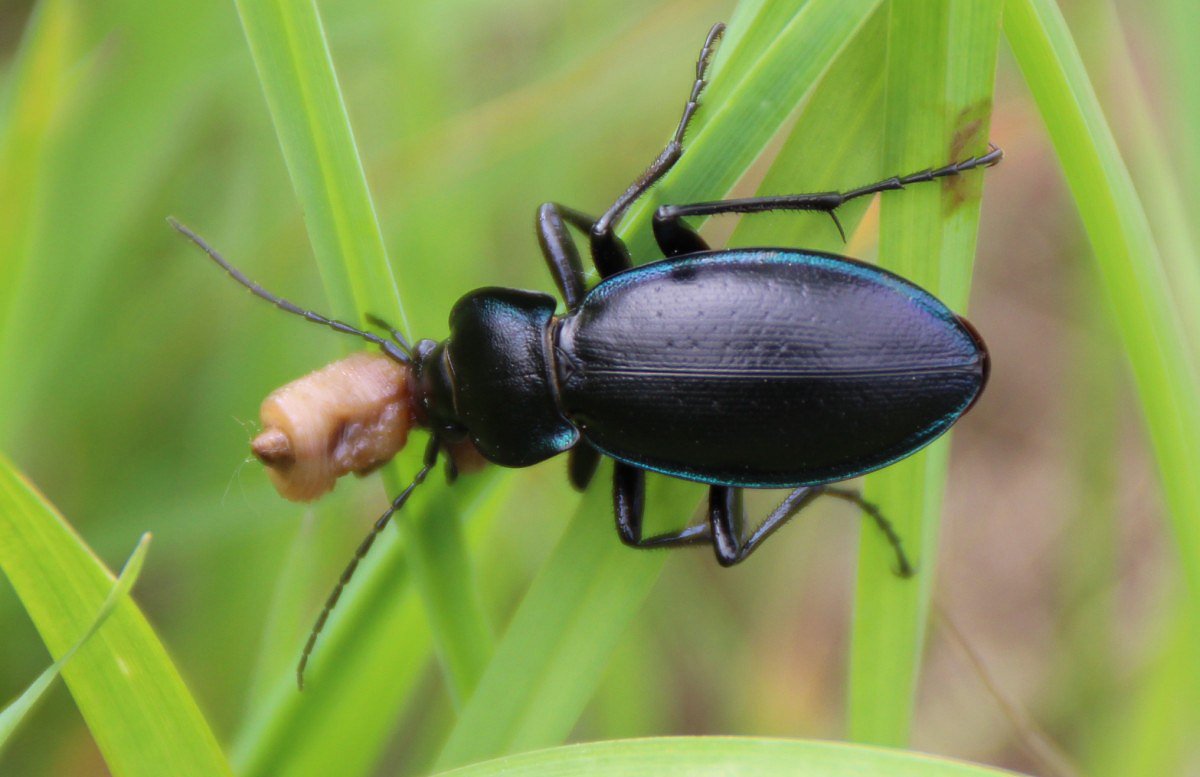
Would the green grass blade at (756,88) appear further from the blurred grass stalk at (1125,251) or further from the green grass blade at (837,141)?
the blurred grass stalk at (1125,251)

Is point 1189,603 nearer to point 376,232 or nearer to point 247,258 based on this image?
point 376,232

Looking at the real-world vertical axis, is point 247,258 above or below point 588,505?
above

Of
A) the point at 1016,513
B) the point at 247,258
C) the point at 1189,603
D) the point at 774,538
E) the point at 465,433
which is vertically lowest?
the point at 1016,513

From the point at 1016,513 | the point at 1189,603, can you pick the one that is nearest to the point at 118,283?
the point at 1189,603

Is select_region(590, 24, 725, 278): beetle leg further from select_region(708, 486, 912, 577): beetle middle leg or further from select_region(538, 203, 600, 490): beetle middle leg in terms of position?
select_region(708, 486, 912, 577): beetle middle leg

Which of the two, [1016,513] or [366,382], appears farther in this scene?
[1016,513]

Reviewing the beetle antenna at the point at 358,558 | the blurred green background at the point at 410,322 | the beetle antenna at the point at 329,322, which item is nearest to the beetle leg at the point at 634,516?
the blurred green background at the point at 410,322

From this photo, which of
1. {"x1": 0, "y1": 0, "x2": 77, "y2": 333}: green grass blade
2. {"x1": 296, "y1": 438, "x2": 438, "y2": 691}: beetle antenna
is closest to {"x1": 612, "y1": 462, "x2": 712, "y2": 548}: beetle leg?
{"x1": 296, "y1": 438, "x2": 438, "y2": 691}: beetle antenna
